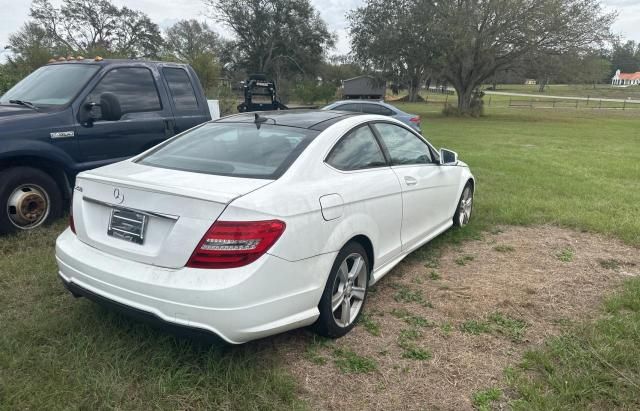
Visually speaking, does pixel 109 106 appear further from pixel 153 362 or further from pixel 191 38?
pixel 191 38

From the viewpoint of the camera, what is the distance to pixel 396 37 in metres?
31.9

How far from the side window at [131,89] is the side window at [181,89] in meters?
0.26

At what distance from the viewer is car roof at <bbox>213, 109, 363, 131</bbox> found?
3.56 m

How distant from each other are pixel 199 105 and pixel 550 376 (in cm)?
527

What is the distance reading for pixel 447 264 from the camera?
188 inches

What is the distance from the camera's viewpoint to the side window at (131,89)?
216 inches

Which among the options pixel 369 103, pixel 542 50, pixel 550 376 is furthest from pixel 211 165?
pixel 542 50

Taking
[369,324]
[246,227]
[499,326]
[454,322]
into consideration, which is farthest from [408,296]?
[246,227]

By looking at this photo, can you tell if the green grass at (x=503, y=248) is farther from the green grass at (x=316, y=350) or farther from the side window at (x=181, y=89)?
the side window at (x=181, y=89)

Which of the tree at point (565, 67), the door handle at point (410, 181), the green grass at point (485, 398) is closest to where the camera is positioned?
the green grass at point (485, 398)

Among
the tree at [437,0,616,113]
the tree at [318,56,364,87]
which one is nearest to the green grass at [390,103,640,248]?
the tree at [437,0,616,113]

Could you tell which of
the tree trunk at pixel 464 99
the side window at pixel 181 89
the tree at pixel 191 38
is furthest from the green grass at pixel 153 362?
the tree at pixel 191 38

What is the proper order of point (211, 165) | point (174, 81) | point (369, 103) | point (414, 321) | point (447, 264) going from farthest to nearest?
point (369, 103) → point (174, 81) → point (447, 264) → point (414, 321) → point (211, 165)

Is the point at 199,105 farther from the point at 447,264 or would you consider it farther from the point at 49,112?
the point at 447,264
